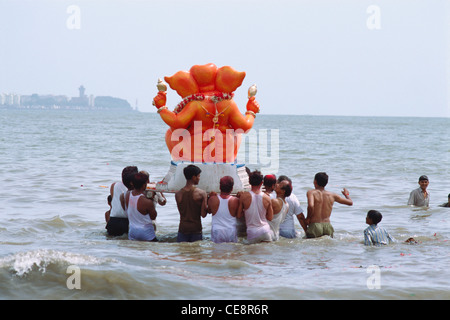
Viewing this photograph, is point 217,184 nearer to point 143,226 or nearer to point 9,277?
point 143,226

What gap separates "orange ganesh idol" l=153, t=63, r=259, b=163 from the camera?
8.66 meters

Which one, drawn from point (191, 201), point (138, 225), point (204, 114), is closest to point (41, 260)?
point (138, 225)

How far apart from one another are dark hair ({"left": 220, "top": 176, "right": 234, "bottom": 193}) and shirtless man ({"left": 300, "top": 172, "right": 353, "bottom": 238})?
1.15m

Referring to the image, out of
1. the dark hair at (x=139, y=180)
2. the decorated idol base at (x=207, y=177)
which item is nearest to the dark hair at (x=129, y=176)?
the dark hair at (x=139, y=180)

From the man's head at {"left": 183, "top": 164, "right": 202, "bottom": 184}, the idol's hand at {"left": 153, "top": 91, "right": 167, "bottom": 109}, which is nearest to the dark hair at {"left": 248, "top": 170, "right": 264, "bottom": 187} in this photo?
the man's head at {"left": 183, "top": 164, "right": 202, "bottom": 184}

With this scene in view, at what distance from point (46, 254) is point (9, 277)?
2.01 ft

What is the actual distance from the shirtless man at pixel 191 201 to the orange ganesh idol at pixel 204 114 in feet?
2.09
